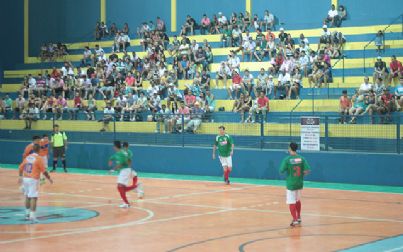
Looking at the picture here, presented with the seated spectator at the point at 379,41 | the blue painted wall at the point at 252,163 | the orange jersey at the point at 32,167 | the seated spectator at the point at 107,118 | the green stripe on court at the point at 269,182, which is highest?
the seated spectator at the point at 379,41

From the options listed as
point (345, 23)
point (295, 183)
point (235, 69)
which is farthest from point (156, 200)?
point (345, 23)

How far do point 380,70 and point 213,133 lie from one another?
7.81m

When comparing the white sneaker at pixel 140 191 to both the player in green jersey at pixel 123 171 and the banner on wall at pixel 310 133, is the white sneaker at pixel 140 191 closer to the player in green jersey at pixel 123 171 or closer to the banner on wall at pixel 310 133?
the player in green jersey at pixel 123 171

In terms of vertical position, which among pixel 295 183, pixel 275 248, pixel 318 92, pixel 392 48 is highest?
pixel 392 48

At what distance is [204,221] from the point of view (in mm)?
18672

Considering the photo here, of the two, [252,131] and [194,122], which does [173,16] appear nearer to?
[194,122]

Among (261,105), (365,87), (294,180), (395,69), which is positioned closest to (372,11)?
(395,69)

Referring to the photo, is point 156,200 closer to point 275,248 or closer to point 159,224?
point 159,224

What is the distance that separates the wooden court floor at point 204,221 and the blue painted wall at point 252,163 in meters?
2.47

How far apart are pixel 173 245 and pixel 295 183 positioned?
3887mm

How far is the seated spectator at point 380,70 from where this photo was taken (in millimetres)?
32125

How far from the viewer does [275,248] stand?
1495cm

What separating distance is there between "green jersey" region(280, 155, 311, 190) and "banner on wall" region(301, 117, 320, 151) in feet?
34.0

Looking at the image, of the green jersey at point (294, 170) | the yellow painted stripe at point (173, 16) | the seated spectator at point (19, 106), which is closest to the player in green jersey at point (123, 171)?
the green jersey at point (294, 170)
